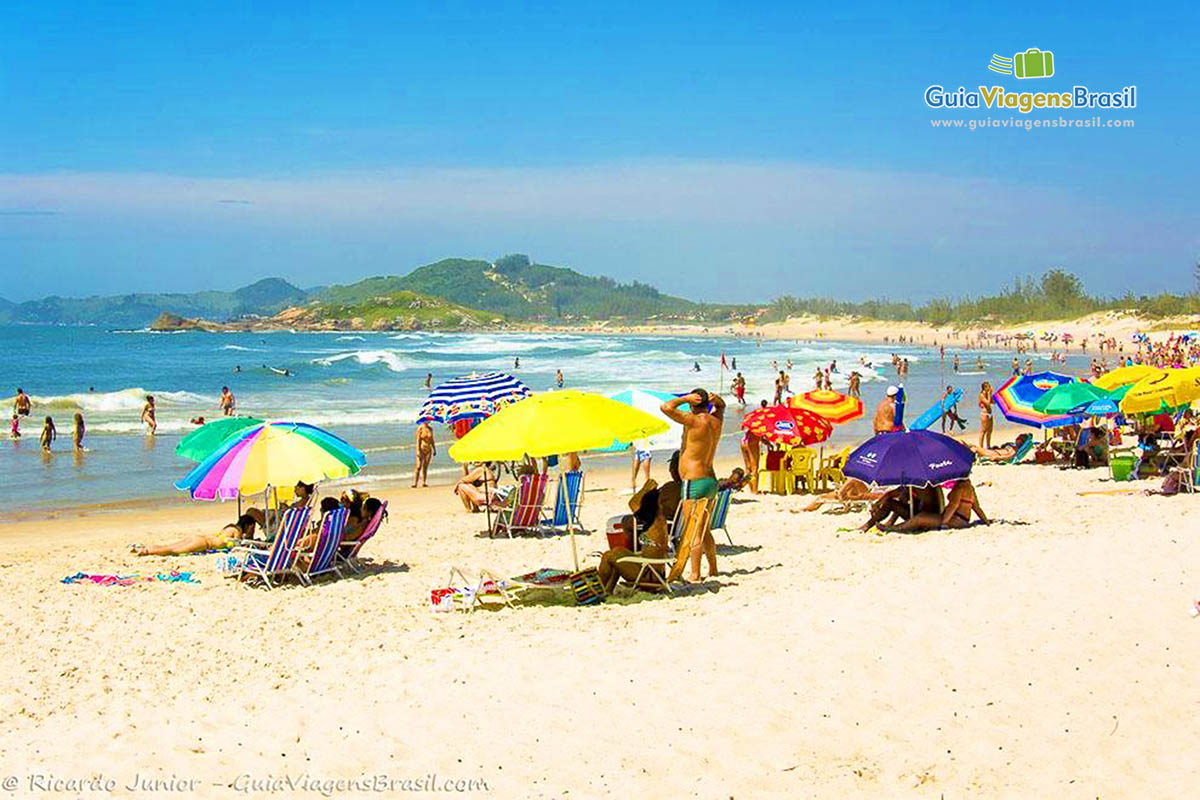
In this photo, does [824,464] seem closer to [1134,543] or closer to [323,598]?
[1134,543]

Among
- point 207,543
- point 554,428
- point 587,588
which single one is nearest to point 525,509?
point 207,543

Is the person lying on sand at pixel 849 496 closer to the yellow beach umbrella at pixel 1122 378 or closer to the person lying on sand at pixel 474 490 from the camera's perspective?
the person lying on sand at pixel 474 490

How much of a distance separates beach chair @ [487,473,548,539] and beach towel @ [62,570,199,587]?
341cm

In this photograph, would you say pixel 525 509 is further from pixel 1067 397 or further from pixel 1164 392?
pixel 1067 397

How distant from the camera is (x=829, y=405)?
15.1 metres

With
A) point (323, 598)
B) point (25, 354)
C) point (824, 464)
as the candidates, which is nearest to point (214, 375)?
point (25, 354)

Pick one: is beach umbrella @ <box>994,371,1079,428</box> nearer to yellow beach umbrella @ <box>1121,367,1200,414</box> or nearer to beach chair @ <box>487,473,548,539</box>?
yellow beach umbrella @ <box>1121,367,1200,414</box>

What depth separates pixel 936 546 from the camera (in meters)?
9.95

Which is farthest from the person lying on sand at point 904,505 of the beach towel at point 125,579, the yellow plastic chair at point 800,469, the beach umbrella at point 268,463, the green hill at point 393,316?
the green hill at point 393,316

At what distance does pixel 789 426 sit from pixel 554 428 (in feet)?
23.2

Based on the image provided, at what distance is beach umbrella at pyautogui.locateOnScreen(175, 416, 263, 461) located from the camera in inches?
440

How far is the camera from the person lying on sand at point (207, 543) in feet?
37.6

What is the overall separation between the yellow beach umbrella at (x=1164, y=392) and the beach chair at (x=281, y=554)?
9.97 m

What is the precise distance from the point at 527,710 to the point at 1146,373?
13.4 meters
